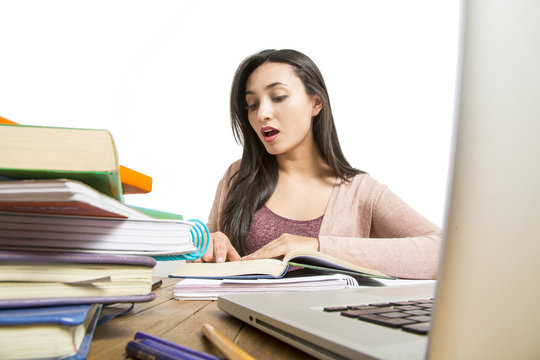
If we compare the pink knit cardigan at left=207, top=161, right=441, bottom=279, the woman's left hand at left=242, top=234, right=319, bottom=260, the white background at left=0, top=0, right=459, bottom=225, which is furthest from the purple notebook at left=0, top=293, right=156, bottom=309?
the white background at left=0, top=0, right=459, bottom=225

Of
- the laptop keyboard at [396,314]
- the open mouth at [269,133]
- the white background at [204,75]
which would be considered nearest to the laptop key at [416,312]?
the laptop keyboard at [396,314]

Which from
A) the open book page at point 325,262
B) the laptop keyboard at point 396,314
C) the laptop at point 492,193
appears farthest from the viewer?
the open book page at point 325,262

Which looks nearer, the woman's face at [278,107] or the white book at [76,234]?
the white book at [76,234]

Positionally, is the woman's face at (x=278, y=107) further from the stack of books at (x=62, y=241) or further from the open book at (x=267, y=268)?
the stack of books at (x=62, y=241)

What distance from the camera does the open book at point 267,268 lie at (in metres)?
0.59

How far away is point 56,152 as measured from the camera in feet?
0.93

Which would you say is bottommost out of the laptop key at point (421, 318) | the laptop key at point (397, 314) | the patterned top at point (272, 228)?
the patterned top at point (272, 228)

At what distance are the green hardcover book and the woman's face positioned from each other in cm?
123

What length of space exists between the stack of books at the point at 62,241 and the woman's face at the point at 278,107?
1.20 metres

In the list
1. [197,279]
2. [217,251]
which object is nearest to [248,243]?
[217,251]

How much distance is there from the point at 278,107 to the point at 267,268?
3.32 feet

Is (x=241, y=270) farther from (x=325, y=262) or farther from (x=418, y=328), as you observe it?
(x=418, y=328)

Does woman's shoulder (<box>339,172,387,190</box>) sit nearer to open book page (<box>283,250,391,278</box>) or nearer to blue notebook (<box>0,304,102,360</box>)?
open book page (<box>283,250,391,278</box>)

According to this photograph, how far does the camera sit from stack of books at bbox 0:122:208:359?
0.83ft
